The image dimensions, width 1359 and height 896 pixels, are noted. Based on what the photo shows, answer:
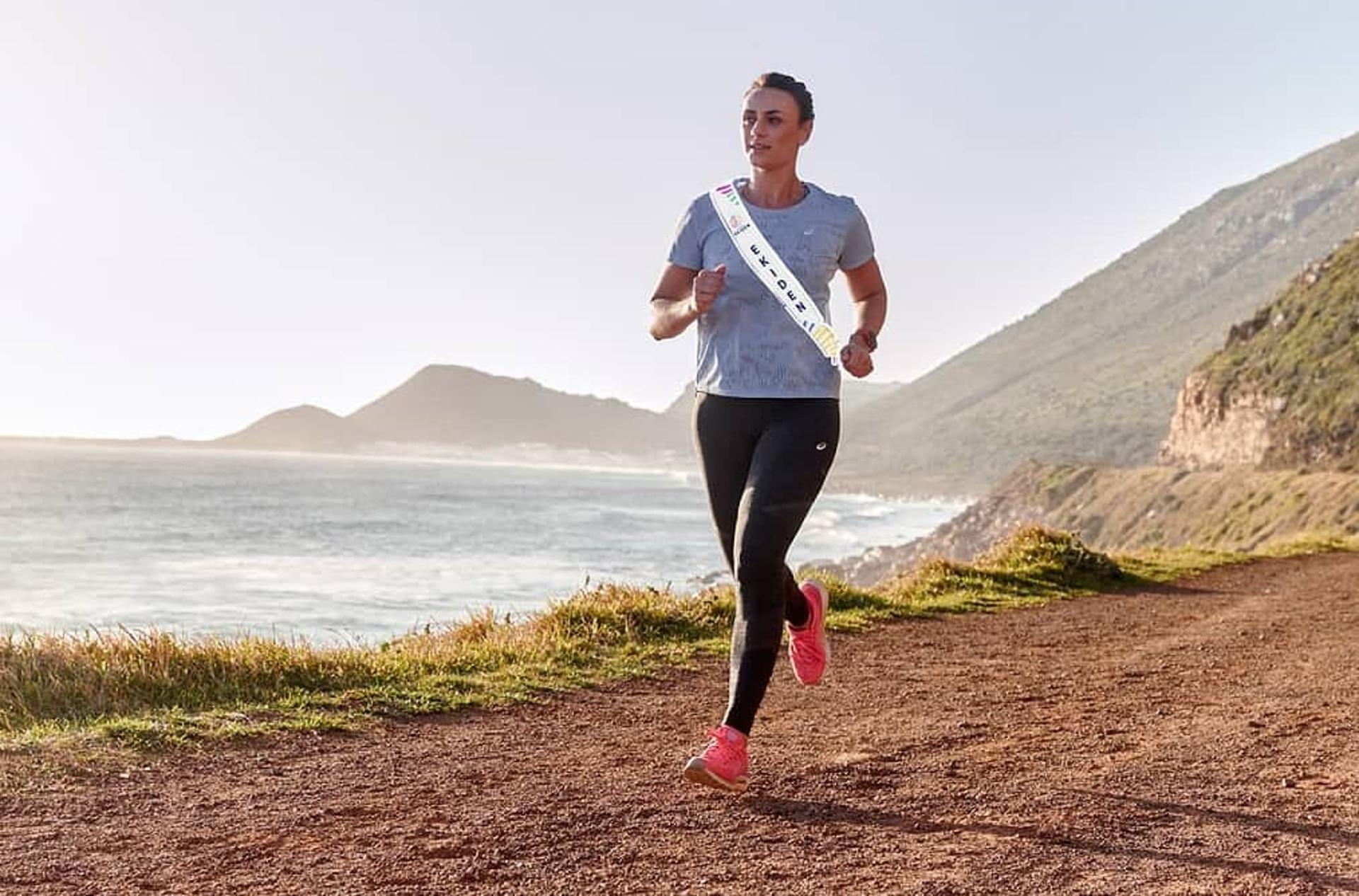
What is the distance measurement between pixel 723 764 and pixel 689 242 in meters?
1.75

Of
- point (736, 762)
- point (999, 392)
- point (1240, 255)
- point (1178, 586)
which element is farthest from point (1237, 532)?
point (999, 392)

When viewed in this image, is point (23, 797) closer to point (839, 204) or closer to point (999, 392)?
point (839, 204)

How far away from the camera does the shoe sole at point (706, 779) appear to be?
3.87 m

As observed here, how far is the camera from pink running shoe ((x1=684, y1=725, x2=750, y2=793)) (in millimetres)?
3871

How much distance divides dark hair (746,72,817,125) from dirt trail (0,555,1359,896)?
227cm

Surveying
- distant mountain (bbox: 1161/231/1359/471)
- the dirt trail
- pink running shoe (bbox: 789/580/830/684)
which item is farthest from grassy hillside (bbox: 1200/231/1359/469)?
pink running shoe (bbox: 789/580/830/684)

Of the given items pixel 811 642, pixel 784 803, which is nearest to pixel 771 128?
pixel 811 642

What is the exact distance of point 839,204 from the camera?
4.29 meters

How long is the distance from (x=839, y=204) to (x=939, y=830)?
6.77ft

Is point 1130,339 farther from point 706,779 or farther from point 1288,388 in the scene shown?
point 706,779

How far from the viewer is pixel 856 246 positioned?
432 centimetres

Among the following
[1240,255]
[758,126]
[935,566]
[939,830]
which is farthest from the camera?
[1240,255]

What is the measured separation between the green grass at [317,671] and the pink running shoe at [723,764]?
2.02 metres

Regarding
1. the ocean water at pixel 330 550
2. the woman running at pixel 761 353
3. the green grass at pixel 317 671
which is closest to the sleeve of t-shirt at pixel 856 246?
the woman running at pixel 761 353
